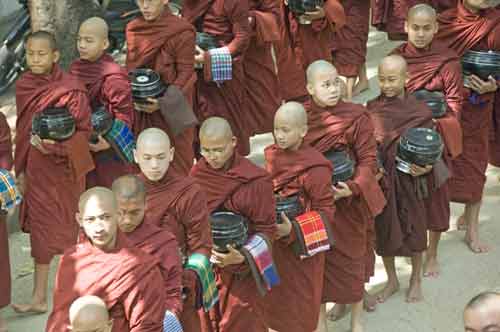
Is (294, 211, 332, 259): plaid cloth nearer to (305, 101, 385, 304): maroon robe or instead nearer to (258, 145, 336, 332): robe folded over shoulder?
(258, 145, 336, 332): robe folded over shoulder

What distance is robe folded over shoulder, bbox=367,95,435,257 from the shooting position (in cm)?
899

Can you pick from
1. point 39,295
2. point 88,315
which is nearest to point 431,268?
point 39,295

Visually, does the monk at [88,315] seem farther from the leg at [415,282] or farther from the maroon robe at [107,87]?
the leg at [415,282]

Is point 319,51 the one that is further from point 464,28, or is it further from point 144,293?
point 144,293

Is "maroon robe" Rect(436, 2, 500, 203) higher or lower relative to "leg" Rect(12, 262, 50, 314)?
higher

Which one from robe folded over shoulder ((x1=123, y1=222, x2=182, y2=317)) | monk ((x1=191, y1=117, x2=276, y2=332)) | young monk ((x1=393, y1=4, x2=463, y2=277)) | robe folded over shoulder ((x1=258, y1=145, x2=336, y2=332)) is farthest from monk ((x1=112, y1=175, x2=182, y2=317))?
young monk ((x1=393, y1=4, x2=463, y2=277))

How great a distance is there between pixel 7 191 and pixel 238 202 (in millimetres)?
1741

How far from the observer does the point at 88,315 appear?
6094 millimetres

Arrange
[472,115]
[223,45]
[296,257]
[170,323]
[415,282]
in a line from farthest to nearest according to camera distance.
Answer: [223,45] → [472,115] → [415,282] → [296,257] → [170,323]

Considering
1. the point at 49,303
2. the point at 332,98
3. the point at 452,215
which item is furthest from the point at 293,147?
the point at 452,215

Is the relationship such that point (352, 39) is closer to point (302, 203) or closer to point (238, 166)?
point (302, 203)

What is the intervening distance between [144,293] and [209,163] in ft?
5.03

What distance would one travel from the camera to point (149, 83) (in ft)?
30.7

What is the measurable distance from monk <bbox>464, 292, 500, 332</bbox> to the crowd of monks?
1.78m
